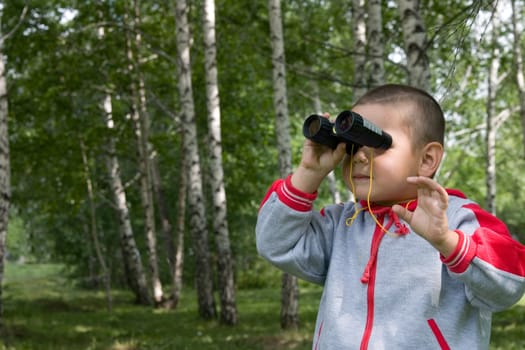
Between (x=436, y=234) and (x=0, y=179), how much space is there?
766 cm

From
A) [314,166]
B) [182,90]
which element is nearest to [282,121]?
[182,90]

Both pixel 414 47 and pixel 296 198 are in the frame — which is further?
pixel 414 47

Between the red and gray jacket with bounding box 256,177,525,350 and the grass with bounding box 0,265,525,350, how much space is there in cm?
581

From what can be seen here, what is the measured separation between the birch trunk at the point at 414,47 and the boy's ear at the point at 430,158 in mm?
3684

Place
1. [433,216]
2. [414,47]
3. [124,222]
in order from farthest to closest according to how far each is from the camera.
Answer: [124,222] < [414,47] < [433,216]

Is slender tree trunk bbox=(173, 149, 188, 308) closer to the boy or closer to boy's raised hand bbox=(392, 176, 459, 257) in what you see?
the boy

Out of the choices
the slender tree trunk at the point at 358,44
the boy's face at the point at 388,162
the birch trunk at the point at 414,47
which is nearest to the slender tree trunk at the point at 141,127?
the slender tree trunk at the point at 358,44

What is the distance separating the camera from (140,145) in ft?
47.7

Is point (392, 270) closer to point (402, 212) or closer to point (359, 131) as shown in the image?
point (402, 212)

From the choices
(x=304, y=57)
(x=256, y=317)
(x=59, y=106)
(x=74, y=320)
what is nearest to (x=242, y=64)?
(x=304, y=57)

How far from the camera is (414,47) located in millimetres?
5688

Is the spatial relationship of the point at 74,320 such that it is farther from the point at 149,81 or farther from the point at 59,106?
the point at 149,81

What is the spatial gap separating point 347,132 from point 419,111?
32 centimetres

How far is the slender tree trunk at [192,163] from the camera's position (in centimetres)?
1153
